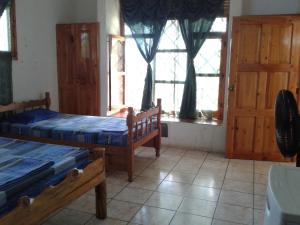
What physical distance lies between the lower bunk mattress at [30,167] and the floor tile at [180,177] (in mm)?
1200

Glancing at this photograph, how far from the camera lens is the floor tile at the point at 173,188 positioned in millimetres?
3000

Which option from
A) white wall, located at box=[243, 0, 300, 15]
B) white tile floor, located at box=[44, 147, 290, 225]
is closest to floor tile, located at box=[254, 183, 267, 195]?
white tile floor, located at box=[44, 147, 290, 225]

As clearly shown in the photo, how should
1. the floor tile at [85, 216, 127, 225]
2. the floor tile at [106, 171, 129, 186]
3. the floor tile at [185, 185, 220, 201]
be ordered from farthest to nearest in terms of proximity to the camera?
the floor tile at [106, 171, 129, 186], the floor tile at [185, 185, 220, 201], the floor tile at [85, 216, 127, 225]

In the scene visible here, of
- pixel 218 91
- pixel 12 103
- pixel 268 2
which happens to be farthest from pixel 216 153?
pixel 12 103

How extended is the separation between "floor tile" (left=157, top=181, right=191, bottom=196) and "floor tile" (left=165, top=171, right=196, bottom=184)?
86 millimetres

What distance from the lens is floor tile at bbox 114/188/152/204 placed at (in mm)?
2820

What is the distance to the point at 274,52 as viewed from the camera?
3734 millimetres

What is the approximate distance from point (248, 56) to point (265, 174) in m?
1.45

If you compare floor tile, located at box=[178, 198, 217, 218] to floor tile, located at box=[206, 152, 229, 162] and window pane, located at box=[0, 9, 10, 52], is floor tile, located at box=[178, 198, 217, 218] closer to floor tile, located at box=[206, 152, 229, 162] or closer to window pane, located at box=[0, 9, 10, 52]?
floor tile, located at box=[206, 152, 229, 162]

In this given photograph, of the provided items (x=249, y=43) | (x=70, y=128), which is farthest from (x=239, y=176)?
(x=70, y=128)

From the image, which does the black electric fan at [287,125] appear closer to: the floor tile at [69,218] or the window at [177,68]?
the floor tile at [69,218]

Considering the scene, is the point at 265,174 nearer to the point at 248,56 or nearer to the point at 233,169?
the point at 233,169

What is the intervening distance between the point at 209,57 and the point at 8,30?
2.74 metres

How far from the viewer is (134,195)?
2920 millimetres
